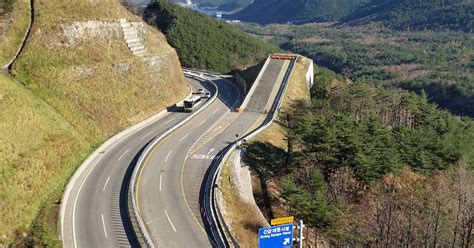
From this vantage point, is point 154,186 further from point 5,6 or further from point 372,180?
point 5,6

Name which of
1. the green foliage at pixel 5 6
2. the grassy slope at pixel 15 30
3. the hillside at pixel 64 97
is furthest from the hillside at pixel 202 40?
the grassy slope at pixel 15 30

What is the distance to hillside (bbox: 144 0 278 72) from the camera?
416 feet

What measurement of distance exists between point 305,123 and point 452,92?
11503 cm

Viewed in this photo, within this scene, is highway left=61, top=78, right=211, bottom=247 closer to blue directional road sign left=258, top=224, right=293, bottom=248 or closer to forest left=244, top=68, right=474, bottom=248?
blue directional road sign left=258, top=224, right=293, bottom=248

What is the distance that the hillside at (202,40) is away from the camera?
416 ft

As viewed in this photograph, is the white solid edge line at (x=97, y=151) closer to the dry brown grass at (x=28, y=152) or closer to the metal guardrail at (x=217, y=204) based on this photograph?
the dry brown grass at (x=28, y=152)

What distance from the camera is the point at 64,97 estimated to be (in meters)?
49.4

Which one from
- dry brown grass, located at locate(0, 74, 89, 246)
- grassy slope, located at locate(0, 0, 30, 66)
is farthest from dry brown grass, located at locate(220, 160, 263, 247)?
grassy slope, located at locate(0, 0, 30, 66)

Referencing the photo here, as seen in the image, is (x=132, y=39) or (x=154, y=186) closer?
(x=154, y=186)

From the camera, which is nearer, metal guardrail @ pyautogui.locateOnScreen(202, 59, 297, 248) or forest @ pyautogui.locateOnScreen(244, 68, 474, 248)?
metal guardrail @ pyautogui.locateOnScreen(202, 59, 297, 248)

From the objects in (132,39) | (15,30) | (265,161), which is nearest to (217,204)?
(265,161)

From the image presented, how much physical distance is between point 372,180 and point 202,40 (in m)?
97.9

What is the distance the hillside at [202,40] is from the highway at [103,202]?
78.0 metres

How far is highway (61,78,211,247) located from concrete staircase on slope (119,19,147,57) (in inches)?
648
